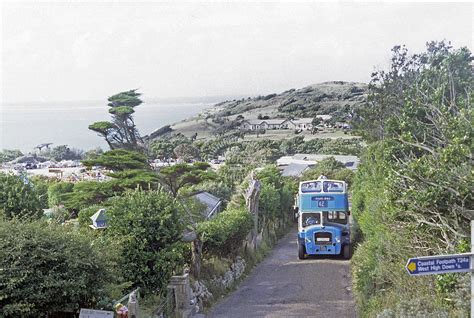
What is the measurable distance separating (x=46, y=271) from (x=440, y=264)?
256 inches

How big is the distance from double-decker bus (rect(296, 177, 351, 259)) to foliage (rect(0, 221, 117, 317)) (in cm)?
1312

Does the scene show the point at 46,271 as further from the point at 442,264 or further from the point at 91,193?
the point at 91,193

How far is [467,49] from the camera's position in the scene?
3356 centimetres

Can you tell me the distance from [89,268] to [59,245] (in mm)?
640

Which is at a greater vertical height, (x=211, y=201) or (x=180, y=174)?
(x=180, y=174)

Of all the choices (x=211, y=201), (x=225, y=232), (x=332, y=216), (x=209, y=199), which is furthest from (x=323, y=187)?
(x=209, y=199)

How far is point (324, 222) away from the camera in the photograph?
888 inches

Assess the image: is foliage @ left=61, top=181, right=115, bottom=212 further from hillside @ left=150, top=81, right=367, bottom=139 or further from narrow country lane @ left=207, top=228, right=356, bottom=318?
hillside @ left=150, top=81, right=367, bottom=139

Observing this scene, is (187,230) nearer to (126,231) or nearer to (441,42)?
(126,231)

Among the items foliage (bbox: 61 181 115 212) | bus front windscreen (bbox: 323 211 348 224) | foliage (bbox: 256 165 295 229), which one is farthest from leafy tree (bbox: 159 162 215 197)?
foliage (bbox: 256 165 295 229)

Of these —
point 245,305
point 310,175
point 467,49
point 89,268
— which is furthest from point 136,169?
point 310,175

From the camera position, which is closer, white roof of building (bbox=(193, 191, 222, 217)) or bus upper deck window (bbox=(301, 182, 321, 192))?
bus upper deck window (bbox=(301, 182, 321, 192))

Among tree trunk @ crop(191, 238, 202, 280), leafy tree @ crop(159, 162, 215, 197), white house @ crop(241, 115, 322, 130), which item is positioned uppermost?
leafy tree @ crop(159, 162, 215, 197)

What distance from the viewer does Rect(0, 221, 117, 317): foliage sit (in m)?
9.35
